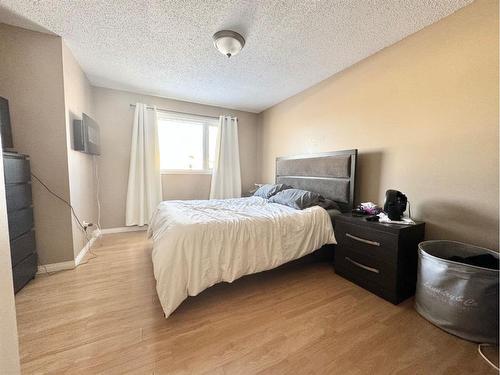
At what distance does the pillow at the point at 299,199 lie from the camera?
2406mm

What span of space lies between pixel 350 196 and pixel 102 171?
3770 mm

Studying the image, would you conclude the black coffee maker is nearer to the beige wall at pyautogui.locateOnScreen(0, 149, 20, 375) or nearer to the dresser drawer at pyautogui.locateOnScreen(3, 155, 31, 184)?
the beige wall at pyautogui.locateOnScreen(0, 149, 20, 375)

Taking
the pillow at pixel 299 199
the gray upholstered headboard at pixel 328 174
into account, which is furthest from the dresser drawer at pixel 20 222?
the gray upholstered headboard at pixel 328 174

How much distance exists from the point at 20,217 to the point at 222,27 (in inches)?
99.2

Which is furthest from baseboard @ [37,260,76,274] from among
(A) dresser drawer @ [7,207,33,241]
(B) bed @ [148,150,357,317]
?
(B) bed @ [148,150,357,317]

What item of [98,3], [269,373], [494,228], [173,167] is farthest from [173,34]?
[494,228]

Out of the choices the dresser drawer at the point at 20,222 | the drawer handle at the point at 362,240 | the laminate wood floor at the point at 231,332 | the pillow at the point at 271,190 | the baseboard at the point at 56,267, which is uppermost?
the pillow at the point at 271,190

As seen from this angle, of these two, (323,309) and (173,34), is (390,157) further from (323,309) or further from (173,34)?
(173,34)

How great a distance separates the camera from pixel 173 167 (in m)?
3.90

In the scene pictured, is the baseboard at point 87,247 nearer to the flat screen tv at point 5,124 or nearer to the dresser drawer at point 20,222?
the dresser drawer at point 20,222

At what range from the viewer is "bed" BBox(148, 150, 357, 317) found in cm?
152

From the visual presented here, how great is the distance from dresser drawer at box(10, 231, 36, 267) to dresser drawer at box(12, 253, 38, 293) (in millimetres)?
45

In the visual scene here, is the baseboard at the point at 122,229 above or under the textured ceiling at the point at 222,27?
under

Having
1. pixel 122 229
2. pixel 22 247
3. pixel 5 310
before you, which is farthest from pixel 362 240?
pixel 122 229
